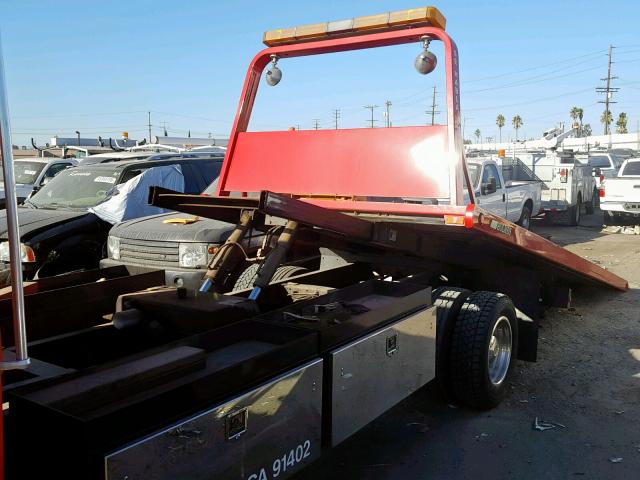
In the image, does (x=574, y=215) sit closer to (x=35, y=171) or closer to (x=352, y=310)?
(x=35, y=171)

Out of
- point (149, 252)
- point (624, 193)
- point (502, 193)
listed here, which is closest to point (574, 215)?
point (624, 193)

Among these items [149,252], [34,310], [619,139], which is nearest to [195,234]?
[149,252]

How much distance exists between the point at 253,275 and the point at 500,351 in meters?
2.11

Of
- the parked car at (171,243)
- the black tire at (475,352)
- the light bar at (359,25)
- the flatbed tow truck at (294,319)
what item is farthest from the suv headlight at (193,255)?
the black tire at (475,352)

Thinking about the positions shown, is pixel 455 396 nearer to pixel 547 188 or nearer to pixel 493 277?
pixel 493 277

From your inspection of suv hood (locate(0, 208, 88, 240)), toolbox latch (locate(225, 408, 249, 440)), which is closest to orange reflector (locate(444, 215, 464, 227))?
toolbox latch (locate(225, 408, 249, 440))

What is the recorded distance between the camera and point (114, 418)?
6.60 ft

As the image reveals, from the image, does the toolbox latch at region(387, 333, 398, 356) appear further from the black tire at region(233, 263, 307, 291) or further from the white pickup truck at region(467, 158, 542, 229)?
the white pickup truck at region(467, 158, 542, 229)

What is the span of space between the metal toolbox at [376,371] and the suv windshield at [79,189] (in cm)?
589

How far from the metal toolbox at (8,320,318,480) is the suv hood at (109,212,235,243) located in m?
3.55

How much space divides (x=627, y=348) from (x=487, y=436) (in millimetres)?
2625

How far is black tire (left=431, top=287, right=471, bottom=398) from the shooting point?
4.37 metres

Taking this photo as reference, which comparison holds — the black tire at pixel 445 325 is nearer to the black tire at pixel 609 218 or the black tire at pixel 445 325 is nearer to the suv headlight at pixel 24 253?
the suv headlight at pixel 24 253

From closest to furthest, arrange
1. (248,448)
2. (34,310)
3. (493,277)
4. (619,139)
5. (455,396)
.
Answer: (248,448)
(34,310)
(455,396)
(493,277)
(619,139)
